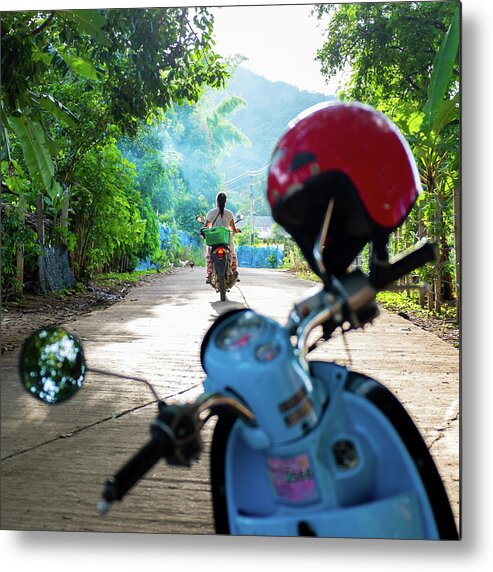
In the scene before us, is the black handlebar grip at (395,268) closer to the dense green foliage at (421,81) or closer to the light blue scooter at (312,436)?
the light blue scooter at (312,436)

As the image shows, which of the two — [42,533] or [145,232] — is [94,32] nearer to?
[145,232]

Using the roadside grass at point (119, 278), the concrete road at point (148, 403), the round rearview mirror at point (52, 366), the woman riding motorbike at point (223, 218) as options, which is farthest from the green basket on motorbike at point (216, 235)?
the round rearview mirror at point (52, 366)

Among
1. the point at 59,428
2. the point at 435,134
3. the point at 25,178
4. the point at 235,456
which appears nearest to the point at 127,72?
the point at 25,178

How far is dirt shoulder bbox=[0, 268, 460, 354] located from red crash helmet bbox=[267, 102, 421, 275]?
109cm

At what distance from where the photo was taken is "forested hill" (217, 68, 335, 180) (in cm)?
176

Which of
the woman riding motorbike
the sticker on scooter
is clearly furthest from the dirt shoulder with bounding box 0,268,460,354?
the sticker on scooter

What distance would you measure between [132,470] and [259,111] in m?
1.44

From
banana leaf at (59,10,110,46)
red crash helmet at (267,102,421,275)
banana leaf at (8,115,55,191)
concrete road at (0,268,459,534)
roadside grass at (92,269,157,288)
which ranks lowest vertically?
concrete road at (0,268,459,534)

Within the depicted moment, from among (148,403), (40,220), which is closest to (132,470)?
(148,403)

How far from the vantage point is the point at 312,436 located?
0.76 m

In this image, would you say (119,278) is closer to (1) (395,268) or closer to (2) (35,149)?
(2) (35,149)

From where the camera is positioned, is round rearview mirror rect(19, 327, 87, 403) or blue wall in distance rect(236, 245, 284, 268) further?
blue wall in distance rect(236, 245, 284, 268)

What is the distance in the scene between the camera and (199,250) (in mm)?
1937

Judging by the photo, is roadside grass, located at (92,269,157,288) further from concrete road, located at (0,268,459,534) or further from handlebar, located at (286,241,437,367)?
handlebar, located at (286,241,437,367)
